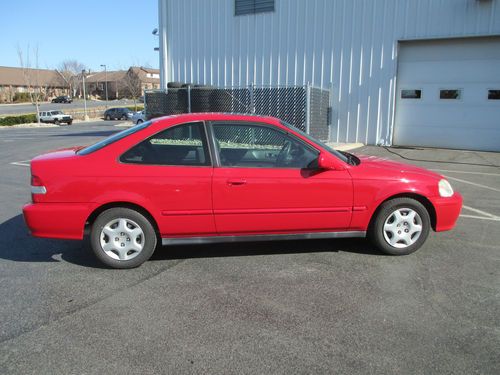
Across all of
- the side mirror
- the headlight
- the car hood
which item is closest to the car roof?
the side mirror

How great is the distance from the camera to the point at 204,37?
1836 centimetres

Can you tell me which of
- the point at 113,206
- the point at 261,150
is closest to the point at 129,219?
the point at 113,206

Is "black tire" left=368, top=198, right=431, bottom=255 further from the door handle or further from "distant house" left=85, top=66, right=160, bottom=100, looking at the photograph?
"distant house" left=85, top=66, right=160, bottom=100

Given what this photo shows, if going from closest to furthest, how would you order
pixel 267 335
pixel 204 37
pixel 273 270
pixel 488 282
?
1. pixel 267 335
2. pixel 488 282
3. pixel 273 270
4. pixel 204 37

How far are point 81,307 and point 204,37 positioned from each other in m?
16.4

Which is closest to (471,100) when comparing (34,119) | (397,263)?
(397,263)

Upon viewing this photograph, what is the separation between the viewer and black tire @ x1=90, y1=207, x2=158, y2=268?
171 inches

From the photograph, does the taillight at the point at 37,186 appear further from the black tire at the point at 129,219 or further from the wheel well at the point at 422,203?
the wheel well at the point at 422,203

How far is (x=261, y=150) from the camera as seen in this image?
15.5 feet

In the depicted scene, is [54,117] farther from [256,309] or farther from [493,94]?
[256,309]

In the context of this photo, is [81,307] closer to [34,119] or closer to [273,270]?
[273,270]

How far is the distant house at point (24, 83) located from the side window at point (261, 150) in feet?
307

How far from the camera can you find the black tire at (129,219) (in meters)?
4.34

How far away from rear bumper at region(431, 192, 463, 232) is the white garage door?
35.6 feet
